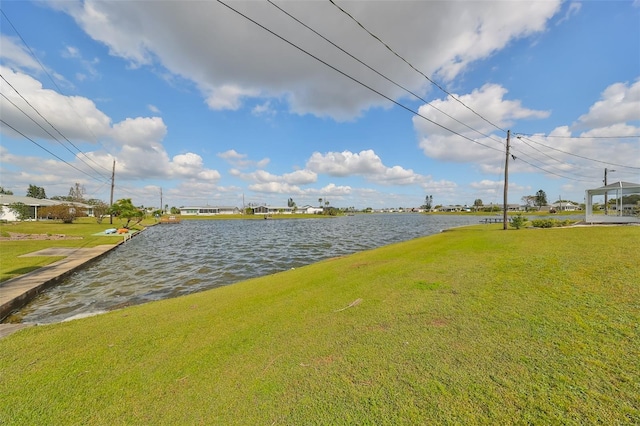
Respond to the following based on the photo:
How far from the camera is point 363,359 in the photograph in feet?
11.8

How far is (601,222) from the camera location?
22922 millimetres

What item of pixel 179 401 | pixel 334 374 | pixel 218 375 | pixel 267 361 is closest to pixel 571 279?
Answer: pixel 334 374

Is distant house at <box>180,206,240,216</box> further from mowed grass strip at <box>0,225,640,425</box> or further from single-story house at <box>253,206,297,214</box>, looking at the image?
mowed grass strip at <box>0,225,640,425</box>

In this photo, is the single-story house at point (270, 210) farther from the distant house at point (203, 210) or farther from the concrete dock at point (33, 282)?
the concrete dock at point (33, 282)

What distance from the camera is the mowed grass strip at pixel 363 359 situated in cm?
270

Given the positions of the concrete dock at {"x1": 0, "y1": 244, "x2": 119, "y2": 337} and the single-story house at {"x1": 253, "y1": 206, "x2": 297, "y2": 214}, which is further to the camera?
the single-story house at {"x1": 253, "y1": 206, "x2": 297, "y2": 214}

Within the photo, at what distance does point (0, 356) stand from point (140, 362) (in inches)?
93.5

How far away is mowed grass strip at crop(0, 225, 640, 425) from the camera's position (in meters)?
2.70

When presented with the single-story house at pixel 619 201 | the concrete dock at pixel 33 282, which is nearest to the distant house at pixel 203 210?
the concrete dock at pixel 33 282

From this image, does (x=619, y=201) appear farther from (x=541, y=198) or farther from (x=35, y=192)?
(x=35, y=192)

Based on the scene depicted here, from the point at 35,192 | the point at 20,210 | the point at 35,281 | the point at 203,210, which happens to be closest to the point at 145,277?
the point at 35,281

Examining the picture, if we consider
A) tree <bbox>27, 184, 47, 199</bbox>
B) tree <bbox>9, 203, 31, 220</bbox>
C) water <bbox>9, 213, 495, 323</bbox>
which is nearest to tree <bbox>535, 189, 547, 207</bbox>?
water <bbox>9, 213, 495, 323</bbox>

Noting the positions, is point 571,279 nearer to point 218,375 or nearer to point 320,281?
point 320,281

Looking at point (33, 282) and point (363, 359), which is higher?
point (363, 359)
